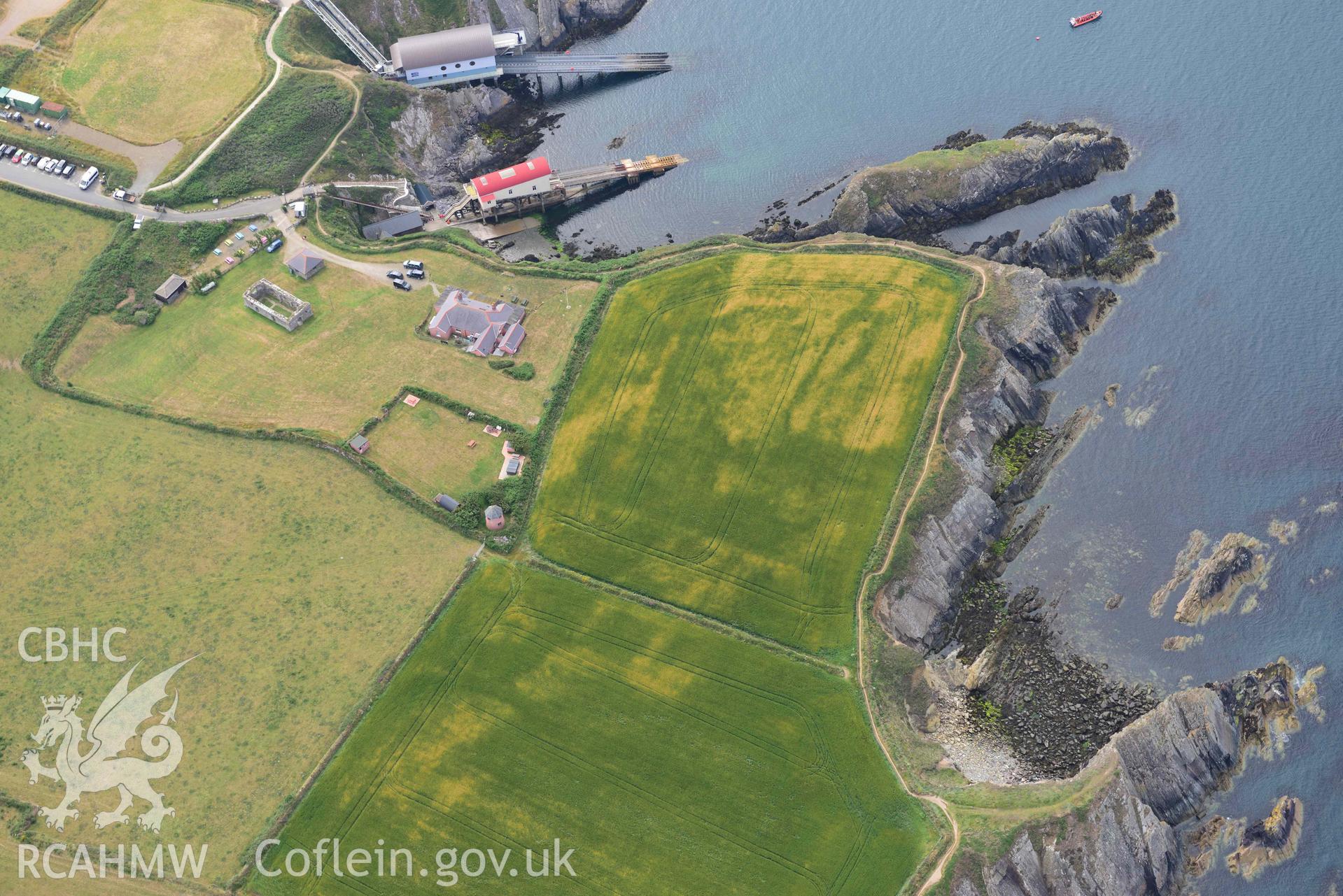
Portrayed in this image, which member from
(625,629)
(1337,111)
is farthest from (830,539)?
(1337,111)

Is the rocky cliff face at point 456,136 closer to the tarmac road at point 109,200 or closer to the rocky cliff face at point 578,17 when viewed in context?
the rocky cliff face at point 578,17

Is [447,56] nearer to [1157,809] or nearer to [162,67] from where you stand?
[162,67]

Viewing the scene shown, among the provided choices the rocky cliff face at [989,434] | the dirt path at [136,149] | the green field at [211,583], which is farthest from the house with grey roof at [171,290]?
the rocky cliff face at [989,434]

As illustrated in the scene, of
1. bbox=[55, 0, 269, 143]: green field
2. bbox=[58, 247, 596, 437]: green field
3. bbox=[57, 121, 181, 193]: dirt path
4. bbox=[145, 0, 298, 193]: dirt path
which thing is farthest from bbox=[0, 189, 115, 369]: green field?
bbox=[55, 0, 269, 143]: green field

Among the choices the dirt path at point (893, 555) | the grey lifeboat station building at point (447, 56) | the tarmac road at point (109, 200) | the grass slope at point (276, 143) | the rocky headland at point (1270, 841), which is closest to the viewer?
the dirt path at point (893, 555)

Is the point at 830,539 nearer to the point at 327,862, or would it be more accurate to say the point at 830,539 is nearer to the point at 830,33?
the point at 327,862
